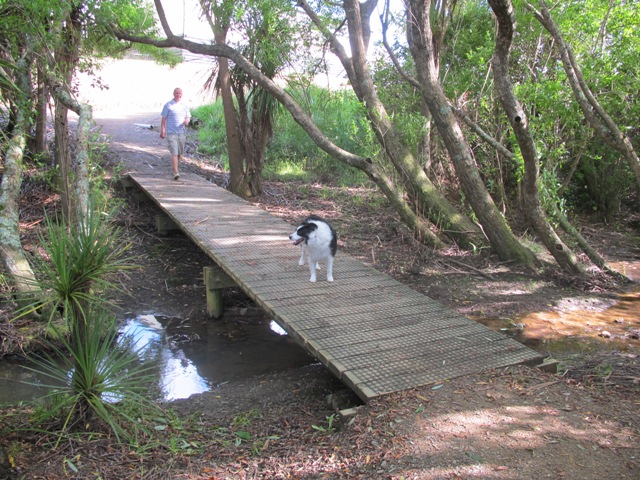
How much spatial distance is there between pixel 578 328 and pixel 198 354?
178 inches

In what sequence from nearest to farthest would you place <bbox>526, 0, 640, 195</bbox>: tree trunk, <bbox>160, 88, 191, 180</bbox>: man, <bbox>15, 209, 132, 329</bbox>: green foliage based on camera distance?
<bbox>15, 209, 132, 329</bbox>: green foliage, <bbox>526, 0, 640, 195</bbox>: tree trunk, <bbox>160, 88, 191, 180</bbox>: man

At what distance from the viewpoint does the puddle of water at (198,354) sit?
5.71 metres

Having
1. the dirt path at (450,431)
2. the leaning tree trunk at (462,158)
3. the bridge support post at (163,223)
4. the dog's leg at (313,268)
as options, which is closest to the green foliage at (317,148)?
the bridge support post at (163,223)

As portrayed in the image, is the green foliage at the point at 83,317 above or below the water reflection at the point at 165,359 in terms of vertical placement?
above

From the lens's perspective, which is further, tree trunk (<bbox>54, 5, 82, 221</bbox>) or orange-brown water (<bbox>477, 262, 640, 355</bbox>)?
tree trunk (<bbox>54, 5, 82, 221</bbox>)

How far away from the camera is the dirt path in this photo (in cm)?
325

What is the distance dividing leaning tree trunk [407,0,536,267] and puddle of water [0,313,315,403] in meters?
3.58

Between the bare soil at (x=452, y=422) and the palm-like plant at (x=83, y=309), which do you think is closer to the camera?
the bare soil at (x=452, y=422)

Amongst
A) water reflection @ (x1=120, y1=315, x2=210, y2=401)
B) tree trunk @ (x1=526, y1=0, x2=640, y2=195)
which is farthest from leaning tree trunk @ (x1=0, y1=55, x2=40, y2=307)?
tree trunk @ (x1=526, y1=0, x2=640, y2=195)

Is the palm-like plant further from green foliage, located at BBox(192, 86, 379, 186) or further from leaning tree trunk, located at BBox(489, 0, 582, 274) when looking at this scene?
green foliage, located at BBox(192, 86, 379, 186)

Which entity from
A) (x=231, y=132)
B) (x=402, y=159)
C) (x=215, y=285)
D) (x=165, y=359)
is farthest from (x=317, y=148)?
(x=165, y=359)

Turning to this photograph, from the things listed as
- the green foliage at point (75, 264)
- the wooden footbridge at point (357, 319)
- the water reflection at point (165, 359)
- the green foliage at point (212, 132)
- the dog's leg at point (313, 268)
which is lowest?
the water reflection at point (165, 359)

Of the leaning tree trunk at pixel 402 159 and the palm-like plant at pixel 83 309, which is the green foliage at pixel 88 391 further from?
the leaning tree trunk at pixel 402 159

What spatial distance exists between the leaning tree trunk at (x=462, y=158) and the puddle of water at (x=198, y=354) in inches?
141
